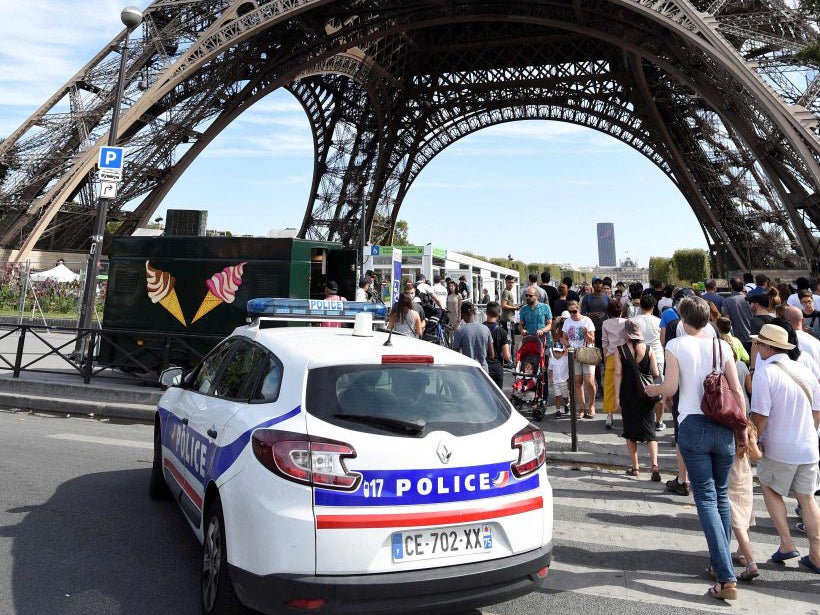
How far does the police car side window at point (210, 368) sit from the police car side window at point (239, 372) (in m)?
0.16

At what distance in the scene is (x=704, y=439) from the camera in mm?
3771

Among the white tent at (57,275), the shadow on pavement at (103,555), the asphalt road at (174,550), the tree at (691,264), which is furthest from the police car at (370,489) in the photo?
the tree at (691,264)

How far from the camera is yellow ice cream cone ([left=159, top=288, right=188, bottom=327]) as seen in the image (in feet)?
35.8

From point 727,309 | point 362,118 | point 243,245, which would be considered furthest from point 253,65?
point 727,309

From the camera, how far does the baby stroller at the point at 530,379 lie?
886cm

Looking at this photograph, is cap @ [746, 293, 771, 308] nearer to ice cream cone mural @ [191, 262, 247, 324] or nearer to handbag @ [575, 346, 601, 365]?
handbag @ [575, 346, 601, 365]

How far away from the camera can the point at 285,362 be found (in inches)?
128

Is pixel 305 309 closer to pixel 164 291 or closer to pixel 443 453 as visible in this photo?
pixel 443 453

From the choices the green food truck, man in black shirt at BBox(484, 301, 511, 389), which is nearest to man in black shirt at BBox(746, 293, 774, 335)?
man in black shirt at BBox(484, 301, 511, 389)

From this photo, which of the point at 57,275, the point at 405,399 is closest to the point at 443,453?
the point at 405,399

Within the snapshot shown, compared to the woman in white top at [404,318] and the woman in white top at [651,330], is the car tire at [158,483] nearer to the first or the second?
the woman in white top at [404,318]

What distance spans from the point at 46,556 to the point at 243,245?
6.93 m

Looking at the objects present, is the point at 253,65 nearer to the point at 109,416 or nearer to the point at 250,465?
the point at 109,416

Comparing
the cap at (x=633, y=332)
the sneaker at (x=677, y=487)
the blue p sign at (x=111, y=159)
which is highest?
the blue p sign at (x=111, y=159)
